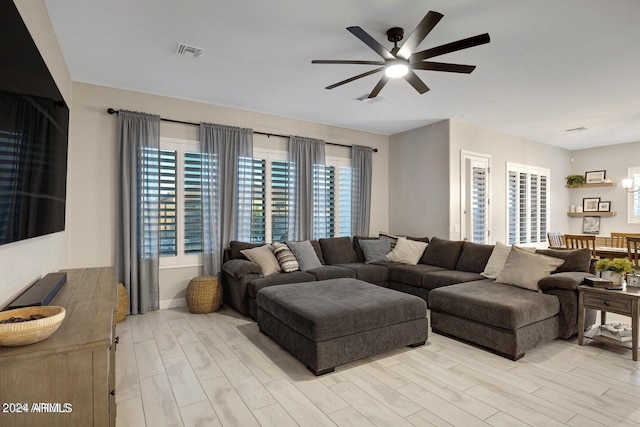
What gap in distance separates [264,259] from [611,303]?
3.64 metres

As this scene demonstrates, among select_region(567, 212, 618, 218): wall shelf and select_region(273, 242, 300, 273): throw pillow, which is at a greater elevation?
select_region(567, 212, 618, 218): wall shelf

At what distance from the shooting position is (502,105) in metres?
4.79

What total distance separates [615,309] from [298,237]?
3862mm

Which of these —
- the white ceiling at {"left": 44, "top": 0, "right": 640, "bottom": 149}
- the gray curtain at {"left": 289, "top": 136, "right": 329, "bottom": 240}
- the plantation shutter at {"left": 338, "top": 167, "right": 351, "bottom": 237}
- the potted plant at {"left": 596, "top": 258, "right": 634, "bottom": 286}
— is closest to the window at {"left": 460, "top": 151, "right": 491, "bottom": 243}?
the white ceiling at {"left": 44, "top": 0, "right": 640, "bottom": 149}

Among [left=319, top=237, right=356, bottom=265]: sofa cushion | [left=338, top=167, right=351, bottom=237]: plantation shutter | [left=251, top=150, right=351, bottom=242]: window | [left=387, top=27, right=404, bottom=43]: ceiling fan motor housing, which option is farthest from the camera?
[left=338, top=167, right=351, bottom=237]: plantation shutter

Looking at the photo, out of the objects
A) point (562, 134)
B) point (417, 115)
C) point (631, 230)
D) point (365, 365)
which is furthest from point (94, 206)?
point (631, 230)

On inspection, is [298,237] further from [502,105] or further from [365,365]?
[502,105]

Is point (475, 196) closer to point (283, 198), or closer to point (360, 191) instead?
point (360, 191)

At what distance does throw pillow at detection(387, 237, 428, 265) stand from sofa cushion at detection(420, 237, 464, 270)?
101 millimetres

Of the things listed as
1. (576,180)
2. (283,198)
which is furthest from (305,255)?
(576,180)

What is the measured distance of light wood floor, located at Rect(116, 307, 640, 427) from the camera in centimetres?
212

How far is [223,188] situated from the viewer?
15.5 ft

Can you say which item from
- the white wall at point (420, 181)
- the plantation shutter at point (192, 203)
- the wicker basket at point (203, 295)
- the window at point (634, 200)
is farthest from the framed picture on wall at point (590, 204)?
the plantation shutter at point (192, 203)

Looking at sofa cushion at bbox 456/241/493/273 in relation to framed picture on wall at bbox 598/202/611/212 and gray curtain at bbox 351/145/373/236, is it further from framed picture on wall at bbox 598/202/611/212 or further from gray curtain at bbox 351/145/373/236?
framed picture on wall at bbox 598/202/611/212
